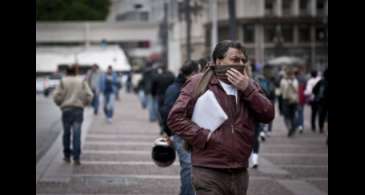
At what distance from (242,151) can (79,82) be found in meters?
9.39

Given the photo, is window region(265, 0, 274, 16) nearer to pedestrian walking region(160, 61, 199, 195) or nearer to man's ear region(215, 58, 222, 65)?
pedestrian walking region(160, 61, 199, 195)

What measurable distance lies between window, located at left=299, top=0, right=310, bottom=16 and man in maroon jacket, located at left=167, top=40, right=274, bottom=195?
83.9 meters

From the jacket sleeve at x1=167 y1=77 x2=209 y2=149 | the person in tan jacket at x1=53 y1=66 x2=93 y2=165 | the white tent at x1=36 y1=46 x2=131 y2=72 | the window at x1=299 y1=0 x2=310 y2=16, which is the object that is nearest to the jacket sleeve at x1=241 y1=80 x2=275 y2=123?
the jacket sleeve at x1=167 y1=77 x2=209 y2=149

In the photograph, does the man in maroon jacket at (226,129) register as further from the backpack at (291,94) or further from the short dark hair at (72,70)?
the backpack at (291,94)

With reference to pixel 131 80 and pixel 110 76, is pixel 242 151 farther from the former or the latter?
pixel 131 80

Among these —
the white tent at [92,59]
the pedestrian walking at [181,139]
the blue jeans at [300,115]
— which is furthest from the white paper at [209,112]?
the white tent at [92,59]

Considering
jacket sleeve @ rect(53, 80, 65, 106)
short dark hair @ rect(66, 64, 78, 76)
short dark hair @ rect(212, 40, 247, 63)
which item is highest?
short dark hair @ rect(212, 40, 247, 63)

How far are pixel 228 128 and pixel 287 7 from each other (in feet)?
278

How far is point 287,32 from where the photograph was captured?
89.7 meters

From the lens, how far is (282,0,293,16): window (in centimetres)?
9000

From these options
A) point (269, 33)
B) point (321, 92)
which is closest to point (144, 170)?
point (321, 92)

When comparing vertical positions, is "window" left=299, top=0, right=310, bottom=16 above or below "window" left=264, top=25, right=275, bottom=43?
above

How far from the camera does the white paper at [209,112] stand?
267 inches
